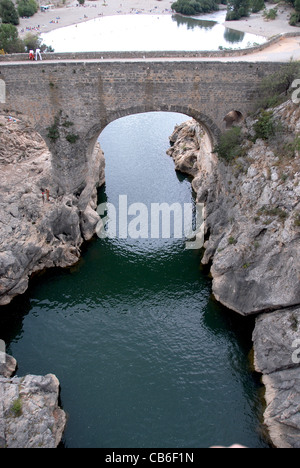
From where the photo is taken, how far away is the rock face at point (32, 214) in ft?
78.5

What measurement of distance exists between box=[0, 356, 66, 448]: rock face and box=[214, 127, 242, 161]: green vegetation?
17.9m

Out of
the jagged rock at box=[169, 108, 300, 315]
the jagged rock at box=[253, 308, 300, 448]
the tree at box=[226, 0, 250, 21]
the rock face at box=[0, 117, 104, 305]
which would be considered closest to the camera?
the jagged rock at box=[253, 308, 300, 448]

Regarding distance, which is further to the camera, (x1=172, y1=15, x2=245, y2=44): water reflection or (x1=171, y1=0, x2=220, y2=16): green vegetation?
(x1=171, y1=0, x2=220, y2=16): green vegetation

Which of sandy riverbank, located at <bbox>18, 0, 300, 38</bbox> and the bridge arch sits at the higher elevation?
sandy riverbank, located at <bbox>18, 0, 300, 38</bbox>

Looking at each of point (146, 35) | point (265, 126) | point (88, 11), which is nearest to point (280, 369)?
point (265, 126)

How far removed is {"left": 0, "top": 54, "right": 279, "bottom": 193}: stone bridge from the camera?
24672mm

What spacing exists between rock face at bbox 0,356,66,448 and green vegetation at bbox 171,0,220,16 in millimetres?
98124

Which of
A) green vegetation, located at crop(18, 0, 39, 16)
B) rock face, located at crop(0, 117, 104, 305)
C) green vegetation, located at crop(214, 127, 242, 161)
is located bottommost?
rock face, located at crop(0, 117, 104, 305)

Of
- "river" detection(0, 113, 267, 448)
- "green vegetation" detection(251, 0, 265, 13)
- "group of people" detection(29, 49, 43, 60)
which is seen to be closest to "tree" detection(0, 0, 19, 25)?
"group of people" detection(29, 49, 43, 60)

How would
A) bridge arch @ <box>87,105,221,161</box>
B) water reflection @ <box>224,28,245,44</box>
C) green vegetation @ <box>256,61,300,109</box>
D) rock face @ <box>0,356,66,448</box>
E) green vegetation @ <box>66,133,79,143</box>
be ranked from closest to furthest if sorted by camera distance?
rock face @ <box>0,356,66,448</box>
green vegetation @ <box>256,61,300,109</box>
bridge arch @ <box>87,105,221,161</box>
green vegetation @ <box>66,133,79,143</box>
water reflection @ <box>224,28,245,44</box>

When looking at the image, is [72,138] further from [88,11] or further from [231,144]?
[88,11]

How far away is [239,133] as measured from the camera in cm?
2598

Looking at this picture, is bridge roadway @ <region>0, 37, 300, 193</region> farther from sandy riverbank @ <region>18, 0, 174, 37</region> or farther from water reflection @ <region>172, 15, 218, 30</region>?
water reflection @ <region>172, 15, 218, 30</region>

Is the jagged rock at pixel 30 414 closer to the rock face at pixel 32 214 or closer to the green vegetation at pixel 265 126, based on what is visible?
the rock face at pixel 32 214
